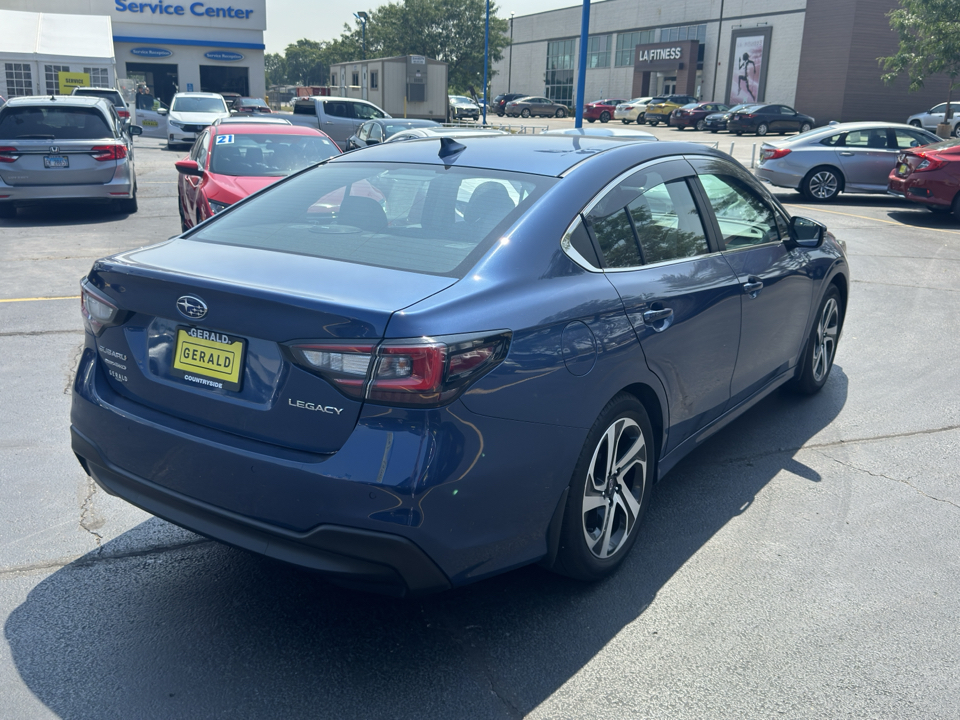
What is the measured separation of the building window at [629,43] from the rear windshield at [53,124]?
5862cm

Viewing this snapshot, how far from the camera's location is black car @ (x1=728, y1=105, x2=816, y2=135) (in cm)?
4188

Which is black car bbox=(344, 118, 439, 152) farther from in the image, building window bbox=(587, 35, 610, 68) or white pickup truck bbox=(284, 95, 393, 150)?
building window bbox=(587, 35, 610, 68)

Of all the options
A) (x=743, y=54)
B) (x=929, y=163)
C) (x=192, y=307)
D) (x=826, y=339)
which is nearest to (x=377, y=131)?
(x=929, y=163)

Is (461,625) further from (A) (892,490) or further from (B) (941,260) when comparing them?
(B) (941,260)

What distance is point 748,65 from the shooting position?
183 ft

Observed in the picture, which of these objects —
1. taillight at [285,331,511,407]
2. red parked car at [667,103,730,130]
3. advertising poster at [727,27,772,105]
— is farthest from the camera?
advertising poster at [727,27,772,105]

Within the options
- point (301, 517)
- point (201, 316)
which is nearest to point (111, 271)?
point (201, 316)

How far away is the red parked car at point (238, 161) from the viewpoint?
9.40m

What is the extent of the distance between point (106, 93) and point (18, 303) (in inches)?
992

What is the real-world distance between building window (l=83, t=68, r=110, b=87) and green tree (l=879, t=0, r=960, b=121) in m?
Answer: 29.0

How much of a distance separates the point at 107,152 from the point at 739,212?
10590 millimetres

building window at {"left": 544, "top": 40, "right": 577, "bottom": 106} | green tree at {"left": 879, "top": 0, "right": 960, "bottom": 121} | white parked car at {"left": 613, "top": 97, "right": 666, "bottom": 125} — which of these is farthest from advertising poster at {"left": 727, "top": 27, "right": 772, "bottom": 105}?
green tree at {"left": 879, "top": 0, "right": 960, "bottom": 121}

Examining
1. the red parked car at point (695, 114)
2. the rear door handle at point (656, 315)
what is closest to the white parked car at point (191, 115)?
the rear door handle at point (656, 315)

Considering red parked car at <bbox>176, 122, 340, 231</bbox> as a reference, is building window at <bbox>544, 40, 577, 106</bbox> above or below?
above
